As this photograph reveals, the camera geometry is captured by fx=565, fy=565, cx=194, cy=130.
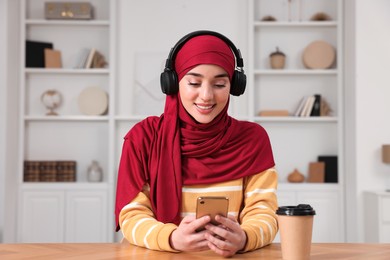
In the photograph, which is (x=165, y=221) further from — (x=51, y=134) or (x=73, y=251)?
(x=51, y=134)

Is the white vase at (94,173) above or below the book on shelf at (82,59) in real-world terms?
below

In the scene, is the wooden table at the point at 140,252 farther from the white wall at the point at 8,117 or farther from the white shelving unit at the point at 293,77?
the white shelving unit at the point at 293,77

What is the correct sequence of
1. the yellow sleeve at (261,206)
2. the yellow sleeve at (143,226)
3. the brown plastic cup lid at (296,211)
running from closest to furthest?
the brown plastic cup lid at (296,211) → the yellow sleeve at (143,226) → the yellow sleeve at (261,206)

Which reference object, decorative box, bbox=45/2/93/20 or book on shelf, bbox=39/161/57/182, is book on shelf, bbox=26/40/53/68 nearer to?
decorative box, bbox=45/2/93/20

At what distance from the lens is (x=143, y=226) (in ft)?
5.08

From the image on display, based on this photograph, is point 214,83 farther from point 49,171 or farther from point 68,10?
point 68,10

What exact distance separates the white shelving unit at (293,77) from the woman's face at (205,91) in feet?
10.5

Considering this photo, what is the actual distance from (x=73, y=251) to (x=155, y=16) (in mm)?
3853

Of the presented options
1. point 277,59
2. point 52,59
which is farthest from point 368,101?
point 52,59

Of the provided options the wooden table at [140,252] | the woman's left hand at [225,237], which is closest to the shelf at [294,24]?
the wooden table at [140,252]

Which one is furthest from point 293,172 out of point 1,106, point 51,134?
point 1,106

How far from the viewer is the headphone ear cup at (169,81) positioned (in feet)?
5.67

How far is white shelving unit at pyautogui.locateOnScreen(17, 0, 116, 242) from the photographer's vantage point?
473 cm

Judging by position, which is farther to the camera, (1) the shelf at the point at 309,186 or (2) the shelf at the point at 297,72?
(2) the shelf at the point at 297,72
